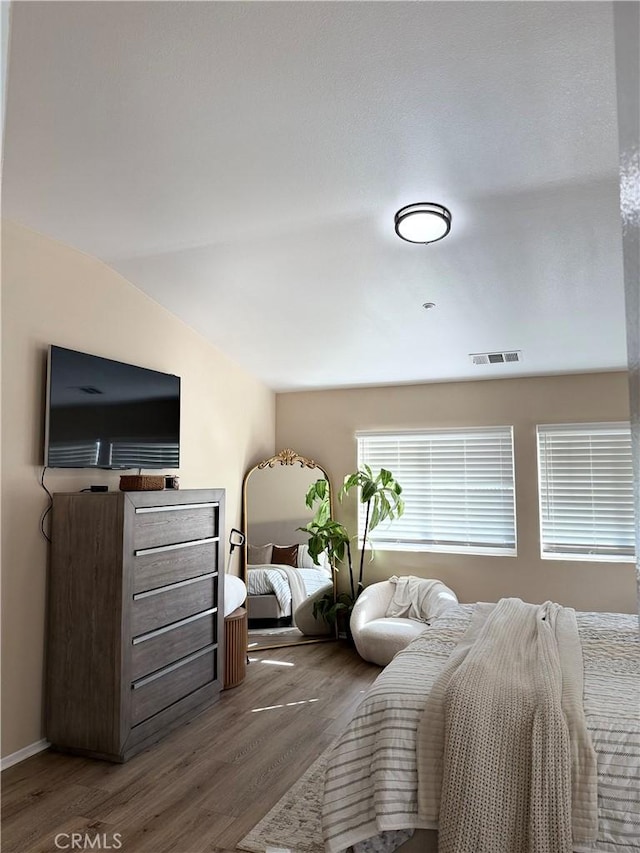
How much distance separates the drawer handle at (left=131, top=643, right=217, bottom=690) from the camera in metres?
3.11

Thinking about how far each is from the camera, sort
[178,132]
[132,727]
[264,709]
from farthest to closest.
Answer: [264,709], [132,727], [178,132]

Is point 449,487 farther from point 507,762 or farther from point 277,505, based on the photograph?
point 507,762

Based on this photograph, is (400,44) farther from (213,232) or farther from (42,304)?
(42,304)

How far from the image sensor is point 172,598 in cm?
342

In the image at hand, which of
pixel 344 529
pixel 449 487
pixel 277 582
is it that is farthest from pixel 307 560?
pixel 449 487

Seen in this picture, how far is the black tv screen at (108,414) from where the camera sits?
322cm

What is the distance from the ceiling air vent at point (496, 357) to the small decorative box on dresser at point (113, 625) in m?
2.48

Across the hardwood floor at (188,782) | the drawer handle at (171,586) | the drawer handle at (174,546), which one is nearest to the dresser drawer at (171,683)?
the hardwood floor at (188,782)

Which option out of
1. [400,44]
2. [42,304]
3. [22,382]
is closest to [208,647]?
[22,382]

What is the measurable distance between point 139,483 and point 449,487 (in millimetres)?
2766

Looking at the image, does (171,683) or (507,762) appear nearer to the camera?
(507,762)

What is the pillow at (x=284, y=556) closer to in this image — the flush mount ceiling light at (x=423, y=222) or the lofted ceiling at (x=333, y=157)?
the lofted ceiling at (x=333, y=157)

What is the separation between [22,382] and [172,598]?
1.39 metres

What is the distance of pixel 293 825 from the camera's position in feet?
7.98
